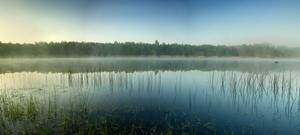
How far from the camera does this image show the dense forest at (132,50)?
177 ft

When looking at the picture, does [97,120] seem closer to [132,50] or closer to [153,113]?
[153,113]

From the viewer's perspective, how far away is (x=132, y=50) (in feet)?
189

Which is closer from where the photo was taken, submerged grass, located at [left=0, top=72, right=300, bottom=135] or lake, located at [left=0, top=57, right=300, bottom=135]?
submerged grass, located at [left=0, top=72, right=300, bottom=135]

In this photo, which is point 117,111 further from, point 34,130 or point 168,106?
point 34,130

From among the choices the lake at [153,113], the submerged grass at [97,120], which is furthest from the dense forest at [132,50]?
the submerged grass at [97,120]

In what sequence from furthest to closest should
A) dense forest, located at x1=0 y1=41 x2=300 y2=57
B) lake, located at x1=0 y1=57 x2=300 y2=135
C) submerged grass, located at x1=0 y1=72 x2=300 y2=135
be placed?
1. dense forest, located at x1=0 y1=41 x2=300 y2=57
2. lake, located at x1=0 y1=57 x2=300 y2=135
3. submerged grass, located at x1=0 y1=72 x2=300 y2=135

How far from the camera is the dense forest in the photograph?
5396cm

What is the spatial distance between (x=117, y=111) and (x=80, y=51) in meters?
50.2

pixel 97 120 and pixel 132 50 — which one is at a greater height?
pixel 132 50

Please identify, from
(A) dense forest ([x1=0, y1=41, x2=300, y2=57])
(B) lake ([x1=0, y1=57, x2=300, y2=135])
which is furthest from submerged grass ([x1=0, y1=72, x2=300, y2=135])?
(A) dense forest ([x1=0, y1=41, x2=300, y2=57])

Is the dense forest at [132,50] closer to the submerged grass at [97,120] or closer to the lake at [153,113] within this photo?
the lake at [153,113]

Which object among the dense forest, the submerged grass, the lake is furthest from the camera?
the dense forest

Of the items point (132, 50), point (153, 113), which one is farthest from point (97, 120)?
point (132, 50)

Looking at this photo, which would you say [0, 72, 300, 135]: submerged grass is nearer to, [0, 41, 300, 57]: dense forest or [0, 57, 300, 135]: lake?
[0, 57, 300, 135]: lake
